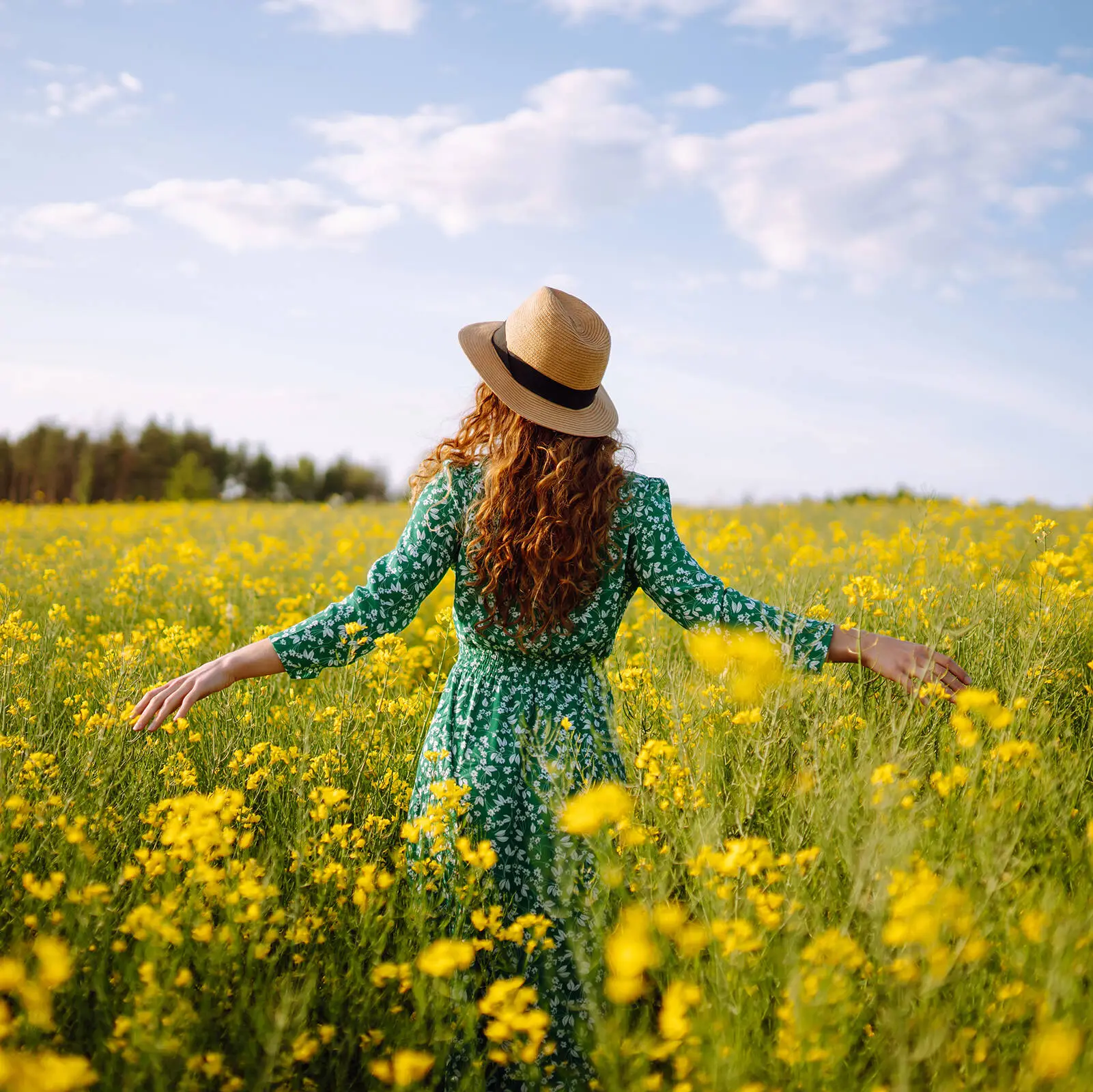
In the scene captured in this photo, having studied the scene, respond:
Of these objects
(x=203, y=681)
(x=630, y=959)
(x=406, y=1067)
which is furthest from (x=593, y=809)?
(x=203, y=681)

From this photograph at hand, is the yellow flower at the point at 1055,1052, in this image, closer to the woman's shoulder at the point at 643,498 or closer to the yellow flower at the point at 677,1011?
the yellow flower at the point at 677,1011

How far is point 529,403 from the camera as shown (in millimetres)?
1907

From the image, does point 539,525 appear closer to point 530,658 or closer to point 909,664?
point 530,658

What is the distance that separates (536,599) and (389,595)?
1.17 feet

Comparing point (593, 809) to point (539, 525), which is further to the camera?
point (539, 525)

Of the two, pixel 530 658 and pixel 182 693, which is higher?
pixel 530 658

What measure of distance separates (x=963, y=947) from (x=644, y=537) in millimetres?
1031

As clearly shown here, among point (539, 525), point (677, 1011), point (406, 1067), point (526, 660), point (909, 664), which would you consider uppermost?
point (539, 525)

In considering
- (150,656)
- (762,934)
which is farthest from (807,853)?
(150,656)

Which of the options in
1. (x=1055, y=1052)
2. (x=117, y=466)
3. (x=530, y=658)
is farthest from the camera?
(x=117, y=466)

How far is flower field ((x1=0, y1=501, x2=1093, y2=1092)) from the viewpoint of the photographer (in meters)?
1.25

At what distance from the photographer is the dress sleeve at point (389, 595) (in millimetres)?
1870

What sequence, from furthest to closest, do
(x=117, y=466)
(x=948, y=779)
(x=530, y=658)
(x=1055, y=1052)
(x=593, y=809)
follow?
(x=117, y=466)
(x=530, y=658)
(x=948, y=779)
(x=593, y=809)
(x=1055, y=1052)

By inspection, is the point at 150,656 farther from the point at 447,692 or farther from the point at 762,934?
the point at 762,934
